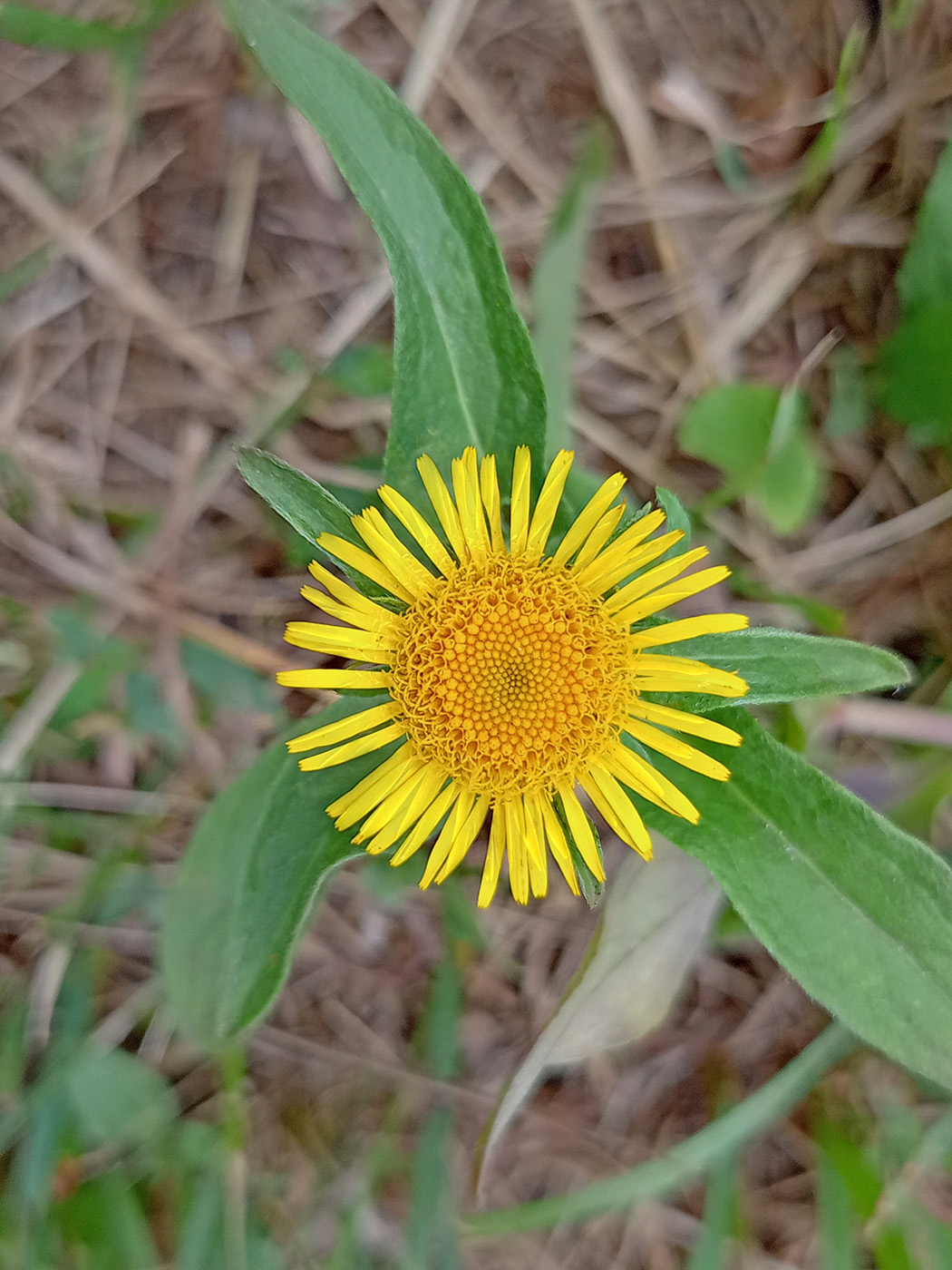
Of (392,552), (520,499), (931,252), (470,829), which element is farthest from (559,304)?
(470,829)

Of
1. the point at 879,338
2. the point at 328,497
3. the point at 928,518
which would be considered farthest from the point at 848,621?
the point at 328,497

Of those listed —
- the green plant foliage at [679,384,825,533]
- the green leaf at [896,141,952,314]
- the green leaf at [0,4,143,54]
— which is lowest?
the green plant foliage at [679,384,825,533]

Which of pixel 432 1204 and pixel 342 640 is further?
pixel 432 1204

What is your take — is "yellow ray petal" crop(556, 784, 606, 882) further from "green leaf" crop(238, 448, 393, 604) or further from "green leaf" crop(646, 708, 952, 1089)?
"green leaf" crop(238, 448, 393, 604)

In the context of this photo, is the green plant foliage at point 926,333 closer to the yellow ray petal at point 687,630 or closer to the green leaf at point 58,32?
the yellow ray petal at point 687,630

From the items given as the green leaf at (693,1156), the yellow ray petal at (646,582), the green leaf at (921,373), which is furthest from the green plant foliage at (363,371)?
the green leaf at (693,1156)

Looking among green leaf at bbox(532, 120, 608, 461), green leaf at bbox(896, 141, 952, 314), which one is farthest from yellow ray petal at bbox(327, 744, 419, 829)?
green leaf at bbox(896, 141, 952, 314)

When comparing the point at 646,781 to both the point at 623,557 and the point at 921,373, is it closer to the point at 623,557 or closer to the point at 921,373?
A: the point at 623,557
